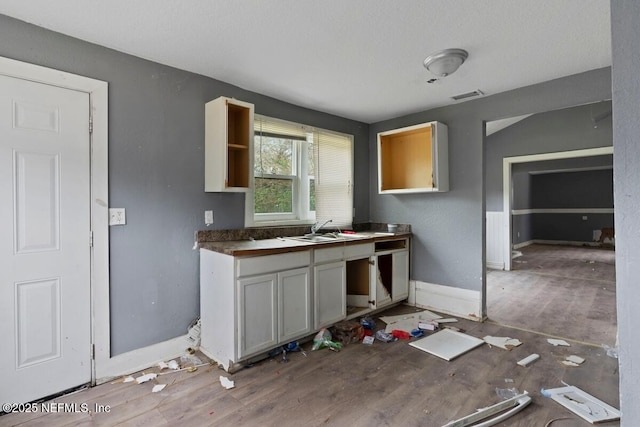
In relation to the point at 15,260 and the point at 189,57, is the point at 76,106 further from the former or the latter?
→ the point at 15,260

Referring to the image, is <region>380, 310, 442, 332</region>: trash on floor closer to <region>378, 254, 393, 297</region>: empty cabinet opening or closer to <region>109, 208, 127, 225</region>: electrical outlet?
<region>378, 254, 393, 297</region>: empty cabinet opening

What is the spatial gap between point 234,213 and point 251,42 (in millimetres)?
1431

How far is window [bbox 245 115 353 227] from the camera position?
3.23 m

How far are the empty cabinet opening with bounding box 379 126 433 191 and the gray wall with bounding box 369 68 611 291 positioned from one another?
0.16 m

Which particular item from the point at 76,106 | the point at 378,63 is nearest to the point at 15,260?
the point at 76,106

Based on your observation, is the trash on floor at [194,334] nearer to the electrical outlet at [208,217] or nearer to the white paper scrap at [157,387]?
the white paper scrap at [157,387]

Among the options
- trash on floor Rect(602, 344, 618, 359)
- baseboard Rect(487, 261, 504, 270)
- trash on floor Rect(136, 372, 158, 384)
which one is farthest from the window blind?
baseboard Rect(487, 261, 504, 270)

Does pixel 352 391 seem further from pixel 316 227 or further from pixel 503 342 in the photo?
pixel 316 227

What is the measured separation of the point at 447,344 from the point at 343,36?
2.56 meters

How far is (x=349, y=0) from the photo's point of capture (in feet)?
5.71

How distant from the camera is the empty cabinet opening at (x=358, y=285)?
3.38 m

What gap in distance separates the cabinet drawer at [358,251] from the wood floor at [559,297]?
1495 millimetres

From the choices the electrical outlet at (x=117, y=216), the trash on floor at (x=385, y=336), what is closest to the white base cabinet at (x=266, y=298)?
the trash on floor at (x=385, y=336)

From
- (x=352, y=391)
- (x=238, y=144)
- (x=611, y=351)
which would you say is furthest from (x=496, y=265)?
(x=238, y=144)
